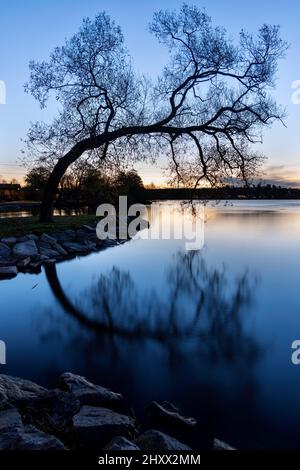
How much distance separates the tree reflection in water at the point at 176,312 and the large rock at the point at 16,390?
1974 mm

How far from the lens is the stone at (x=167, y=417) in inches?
155

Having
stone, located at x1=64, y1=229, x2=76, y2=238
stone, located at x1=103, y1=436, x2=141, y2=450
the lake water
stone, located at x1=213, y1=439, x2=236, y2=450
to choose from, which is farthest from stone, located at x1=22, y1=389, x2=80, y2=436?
stone, located at x1=64, y1=229, x2=76, y2=238

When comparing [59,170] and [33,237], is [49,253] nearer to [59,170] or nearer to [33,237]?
[33,237]

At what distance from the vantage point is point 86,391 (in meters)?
4.34

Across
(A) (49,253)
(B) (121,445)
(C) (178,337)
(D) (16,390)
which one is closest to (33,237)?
(A) (49,253)

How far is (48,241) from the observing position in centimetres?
1605

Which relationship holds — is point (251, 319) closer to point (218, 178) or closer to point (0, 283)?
point (0, 283)

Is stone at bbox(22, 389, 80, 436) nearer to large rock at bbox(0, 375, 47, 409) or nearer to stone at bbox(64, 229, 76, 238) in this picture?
large rock at bbox(0, 375, 47, 409)

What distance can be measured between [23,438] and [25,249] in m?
11.4

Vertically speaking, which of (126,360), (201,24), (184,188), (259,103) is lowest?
(126,360)

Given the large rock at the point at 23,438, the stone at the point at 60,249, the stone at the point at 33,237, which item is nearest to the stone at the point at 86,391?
the large rock at the point at 23,438

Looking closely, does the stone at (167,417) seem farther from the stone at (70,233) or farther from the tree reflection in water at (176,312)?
the stone at (70,233)
